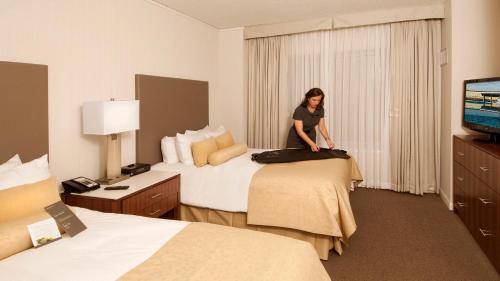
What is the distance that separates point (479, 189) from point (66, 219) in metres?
3.15

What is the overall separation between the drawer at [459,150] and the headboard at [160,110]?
3.17 metres

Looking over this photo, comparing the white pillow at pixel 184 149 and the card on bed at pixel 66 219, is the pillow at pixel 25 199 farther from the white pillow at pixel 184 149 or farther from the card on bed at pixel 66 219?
the white pillow at pixel 184 149

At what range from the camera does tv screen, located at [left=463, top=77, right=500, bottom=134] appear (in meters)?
2.94

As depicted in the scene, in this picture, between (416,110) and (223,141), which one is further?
(416,110)

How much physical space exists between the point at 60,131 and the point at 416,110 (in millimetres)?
4205

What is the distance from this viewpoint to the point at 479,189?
281 cm

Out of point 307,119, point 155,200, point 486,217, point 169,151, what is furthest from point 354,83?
point 155,200

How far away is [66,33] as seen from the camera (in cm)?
268

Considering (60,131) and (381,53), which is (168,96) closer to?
(60,131)

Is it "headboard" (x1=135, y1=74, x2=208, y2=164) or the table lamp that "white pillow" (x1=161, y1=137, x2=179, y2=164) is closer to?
"headboard" (x1=135, y1=74, x2=208, y2=164)

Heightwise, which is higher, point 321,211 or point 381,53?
point 381,53

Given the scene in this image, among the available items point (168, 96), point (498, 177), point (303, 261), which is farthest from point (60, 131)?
point (498, 177)

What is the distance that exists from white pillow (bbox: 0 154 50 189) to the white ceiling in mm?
2555

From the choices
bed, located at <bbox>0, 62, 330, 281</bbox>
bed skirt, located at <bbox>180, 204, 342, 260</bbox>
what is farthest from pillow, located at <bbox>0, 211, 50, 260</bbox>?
bed skirt, located at <bbox>180, 204, 342, 260</bbox>
